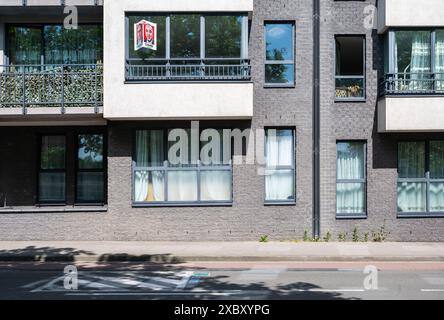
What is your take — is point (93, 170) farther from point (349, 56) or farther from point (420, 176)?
point (420, 176)

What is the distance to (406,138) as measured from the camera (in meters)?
17.2

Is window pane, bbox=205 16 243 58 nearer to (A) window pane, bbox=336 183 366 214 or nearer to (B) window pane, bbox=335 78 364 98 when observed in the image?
(B) window pane, bbox=335 78 364 98

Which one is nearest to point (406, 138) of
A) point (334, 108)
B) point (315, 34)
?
point (334, 108)

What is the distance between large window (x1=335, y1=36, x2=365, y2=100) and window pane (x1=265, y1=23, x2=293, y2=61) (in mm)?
1509

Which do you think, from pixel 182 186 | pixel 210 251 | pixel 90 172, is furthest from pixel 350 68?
pixel 90 172

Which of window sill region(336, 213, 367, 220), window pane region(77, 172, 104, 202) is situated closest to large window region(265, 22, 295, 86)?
window sill region(336, 213, 367, 220)

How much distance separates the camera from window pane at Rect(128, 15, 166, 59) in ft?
55.0

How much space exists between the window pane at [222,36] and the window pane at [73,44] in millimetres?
3727

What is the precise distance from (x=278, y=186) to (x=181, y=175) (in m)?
2.97

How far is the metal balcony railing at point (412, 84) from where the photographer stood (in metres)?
16.6

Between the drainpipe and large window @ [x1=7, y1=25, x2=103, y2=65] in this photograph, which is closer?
the drainpipe

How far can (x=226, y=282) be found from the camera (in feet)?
36.3

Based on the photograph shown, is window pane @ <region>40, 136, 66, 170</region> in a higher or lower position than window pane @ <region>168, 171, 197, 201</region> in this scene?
higher

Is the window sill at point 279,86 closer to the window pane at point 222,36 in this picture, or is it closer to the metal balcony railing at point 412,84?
the window pane at point 222,36
